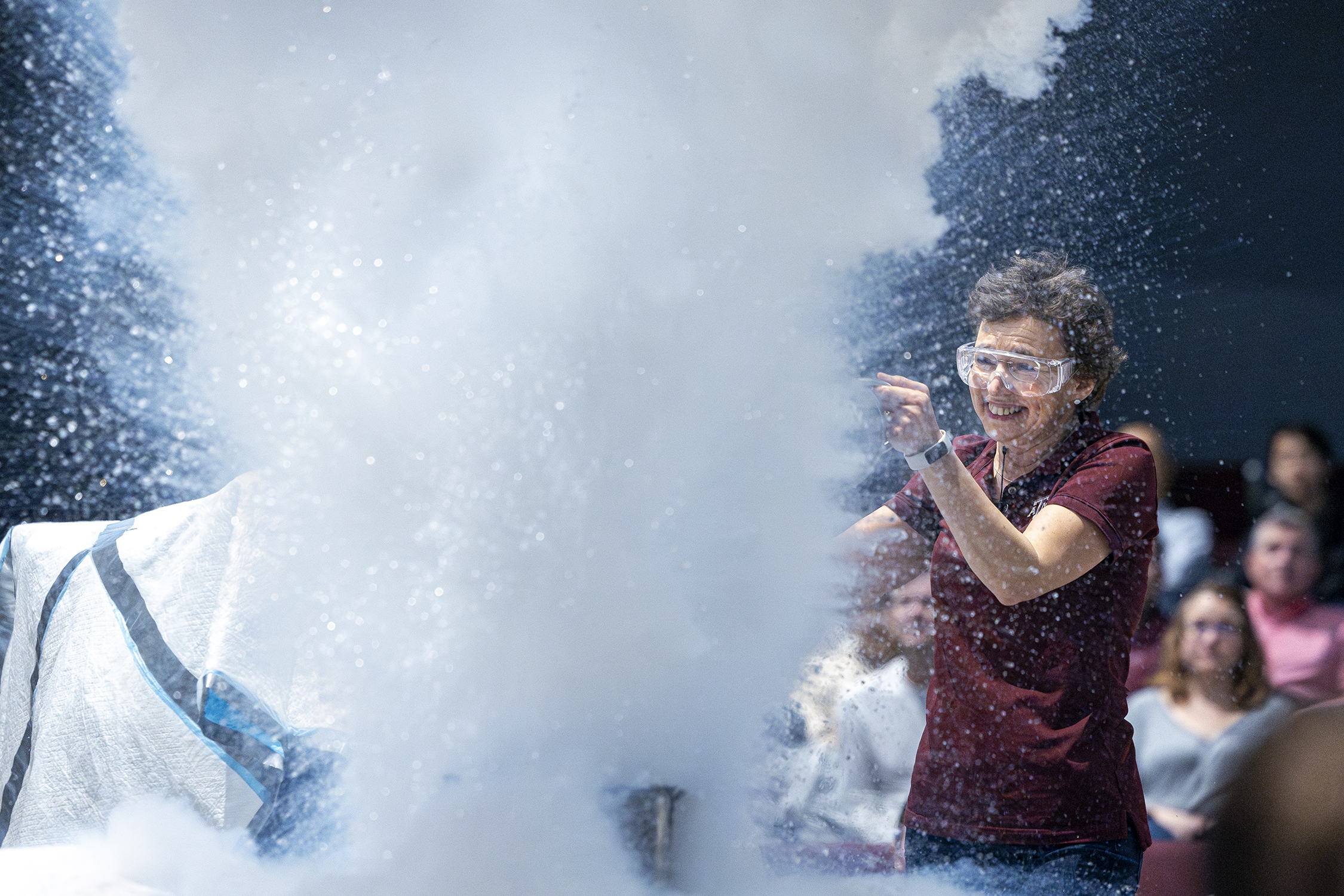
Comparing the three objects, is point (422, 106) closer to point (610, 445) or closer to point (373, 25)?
point (373, 25)

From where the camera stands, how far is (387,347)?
0.99 m

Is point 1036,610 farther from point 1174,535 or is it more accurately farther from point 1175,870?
point 1174,535

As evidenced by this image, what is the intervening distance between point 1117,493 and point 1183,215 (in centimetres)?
148

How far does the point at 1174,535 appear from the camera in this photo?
7.43ft

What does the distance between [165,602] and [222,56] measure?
1107 millimetres

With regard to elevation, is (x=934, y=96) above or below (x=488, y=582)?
above

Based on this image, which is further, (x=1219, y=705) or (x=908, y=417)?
(x=1219, y=705)

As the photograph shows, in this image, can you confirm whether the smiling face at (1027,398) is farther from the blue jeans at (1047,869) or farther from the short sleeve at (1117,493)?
the blue jeans at (1047,869)

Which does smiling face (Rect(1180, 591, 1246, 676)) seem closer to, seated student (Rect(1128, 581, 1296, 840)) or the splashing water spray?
seated student (Rect(1128, 581, 1296, 840))

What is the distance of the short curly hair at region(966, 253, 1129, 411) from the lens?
1.14 m

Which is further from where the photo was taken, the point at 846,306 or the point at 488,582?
the point at 846,306

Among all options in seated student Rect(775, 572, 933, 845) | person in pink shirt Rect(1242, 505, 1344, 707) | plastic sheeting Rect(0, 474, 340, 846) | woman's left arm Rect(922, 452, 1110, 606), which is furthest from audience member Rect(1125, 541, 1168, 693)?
plastic sheeting Rect(0, 474, 340, 846)

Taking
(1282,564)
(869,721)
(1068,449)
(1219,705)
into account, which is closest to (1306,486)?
(1282,564)

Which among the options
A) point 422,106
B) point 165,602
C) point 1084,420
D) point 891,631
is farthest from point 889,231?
point 165,602
